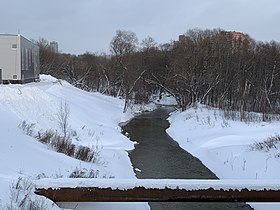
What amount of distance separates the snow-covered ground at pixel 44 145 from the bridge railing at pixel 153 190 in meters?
0.34

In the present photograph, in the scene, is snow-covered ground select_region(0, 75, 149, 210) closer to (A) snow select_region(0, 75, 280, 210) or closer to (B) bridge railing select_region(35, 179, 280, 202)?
(A) snow select_region(0, 75, 280, 210)

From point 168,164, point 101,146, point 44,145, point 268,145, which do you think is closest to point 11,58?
point 101,146

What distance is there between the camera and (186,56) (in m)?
46.3

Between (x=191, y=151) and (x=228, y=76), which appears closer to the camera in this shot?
(x=191, y=151)

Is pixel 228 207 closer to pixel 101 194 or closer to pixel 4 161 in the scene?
pixel 101 194

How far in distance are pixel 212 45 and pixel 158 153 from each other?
105 ft

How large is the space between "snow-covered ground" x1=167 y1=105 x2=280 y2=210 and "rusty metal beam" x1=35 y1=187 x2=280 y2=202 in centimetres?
168

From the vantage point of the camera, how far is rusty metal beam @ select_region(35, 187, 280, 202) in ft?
21.3

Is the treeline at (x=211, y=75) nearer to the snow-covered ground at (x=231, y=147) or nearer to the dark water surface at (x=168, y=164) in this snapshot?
the snow-covered ground at (x=231, y=147)

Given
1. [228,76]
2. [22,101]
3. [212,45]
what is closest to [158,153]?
[22,101]

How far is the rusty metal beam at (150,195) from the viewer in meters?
6.48

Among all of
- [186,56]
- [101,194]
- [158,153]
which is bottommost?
[158,153]

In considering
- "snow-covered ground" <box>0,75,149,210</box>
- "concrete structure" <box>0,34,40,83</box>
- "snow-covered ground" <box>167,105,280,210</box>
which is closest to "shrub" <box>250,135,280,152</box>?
"snow-covered ground" <box>167,105,280,210</box>

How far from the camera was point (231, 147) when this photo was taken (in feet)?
58.1
